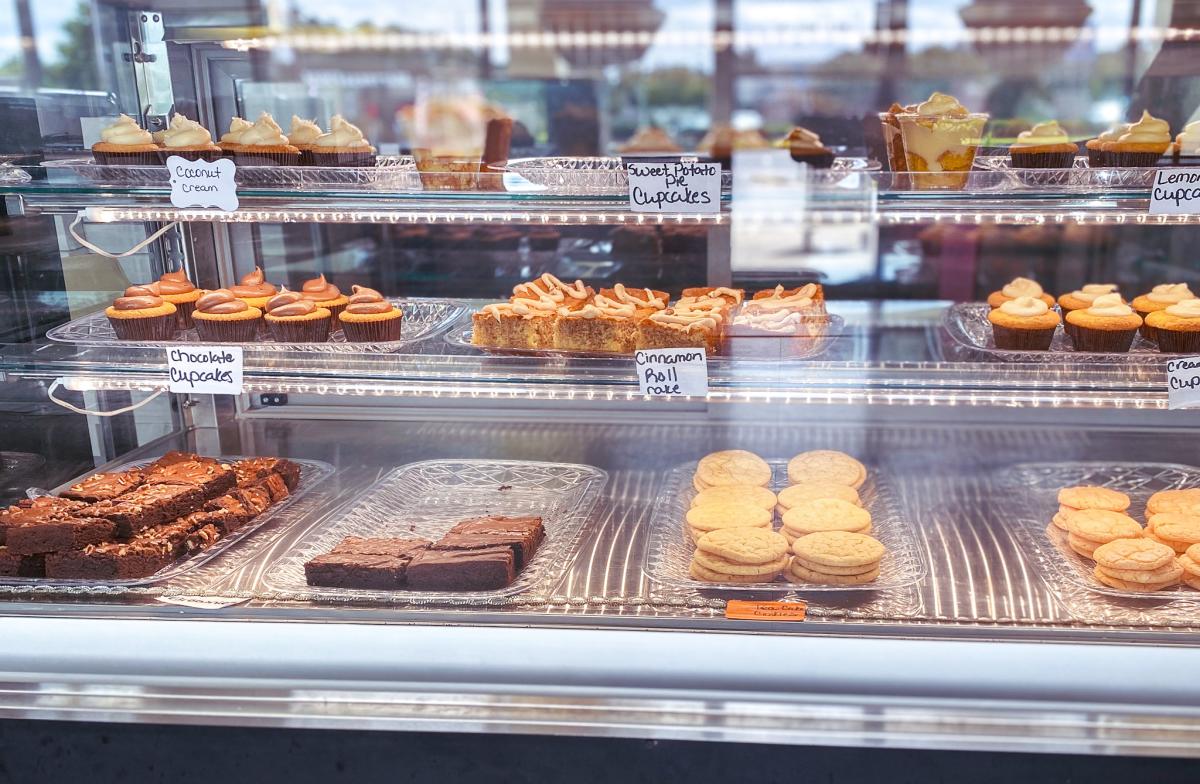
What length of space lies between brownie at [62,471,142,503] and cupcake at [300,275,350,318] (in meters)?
0.63

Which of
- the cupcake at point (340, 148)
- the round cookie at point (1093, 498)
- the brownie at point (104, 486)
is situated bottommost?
the round cookie at point (1093, 498)

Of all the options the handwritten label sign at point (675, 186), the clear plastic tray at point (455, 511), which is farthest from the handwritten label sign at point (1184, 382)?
the clear plastic tray at point (455, 511)

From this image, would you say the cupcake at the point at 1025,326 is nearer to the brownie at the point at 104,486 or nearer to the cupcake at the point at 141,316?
the cupcake at the point at 141,316

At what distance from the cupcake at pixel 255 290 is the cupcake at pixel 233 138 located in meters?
0.36

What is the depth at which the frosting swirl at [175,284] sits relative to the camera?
2.46 meters

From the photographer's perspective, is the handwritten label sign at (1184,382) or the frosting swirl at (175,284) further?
the frosting swirl at (175,284)

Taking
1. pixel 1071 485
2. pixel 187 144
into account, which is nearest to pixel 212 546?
pixel 187 144

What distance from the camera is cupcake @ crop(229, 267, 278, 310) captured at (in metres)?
2.49

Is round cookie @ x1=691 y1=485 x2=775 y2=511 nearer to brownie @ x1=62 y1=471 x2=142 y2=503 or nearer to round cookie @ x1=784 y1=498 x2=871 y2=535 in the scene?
round cookie @ x1=784 y1=498 x2=871 y2=535

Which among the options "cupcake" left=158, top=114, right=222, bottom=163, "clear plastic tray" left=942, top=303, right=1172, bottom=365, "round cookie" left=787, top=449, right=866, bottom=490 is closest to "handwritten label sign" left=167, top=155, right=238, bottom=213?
"cupcake" left=158, top=114, right=222, bottom=163

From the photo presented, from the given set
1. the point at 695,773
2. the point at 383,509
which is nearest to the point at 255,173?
the point at 383,509

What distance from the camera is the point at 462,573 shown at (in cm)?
211

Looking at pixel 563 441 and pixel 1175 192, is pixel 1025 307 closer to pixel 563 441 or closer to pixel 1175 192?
pixel 1175 192

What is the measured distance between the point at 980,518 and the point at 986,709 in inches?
27.6
